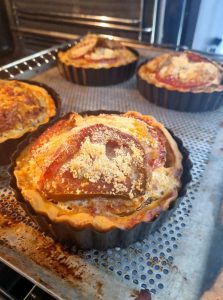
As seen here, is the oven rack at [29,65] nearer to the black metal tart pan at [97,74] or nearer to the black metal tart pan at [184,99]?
the black metal tart pan at [97,74]

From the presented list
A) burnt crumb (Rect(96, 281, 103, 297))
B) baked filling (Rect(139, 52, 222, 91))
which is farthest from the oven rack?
burnt crumb (Rect(96, 281, 103, 297))

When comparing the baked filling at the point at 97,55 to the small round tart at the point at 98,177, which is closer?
the small round tart at the point at 98,177

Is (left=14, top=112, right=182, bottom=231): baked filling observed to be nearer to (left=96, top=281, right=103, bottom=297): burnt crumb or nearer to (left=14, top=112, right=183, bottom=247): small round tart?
(left=14, top=112, right=183, bottom=247): small round tart

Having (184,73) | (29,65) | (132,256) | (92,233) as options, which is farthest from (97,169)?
(29,65)

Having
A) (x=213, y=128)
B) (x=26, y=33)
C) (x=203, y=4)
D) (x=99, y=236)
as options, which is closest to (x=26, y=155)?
(x=99, y=236)

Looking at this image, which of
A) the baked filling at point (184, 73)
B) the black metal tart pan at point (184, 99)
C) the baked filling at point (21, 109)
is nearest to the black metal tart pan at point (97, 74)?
the baked filling at point (184, 73)

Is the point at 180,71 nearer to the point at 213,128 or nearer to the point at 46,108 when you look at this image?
the point at 213,128
